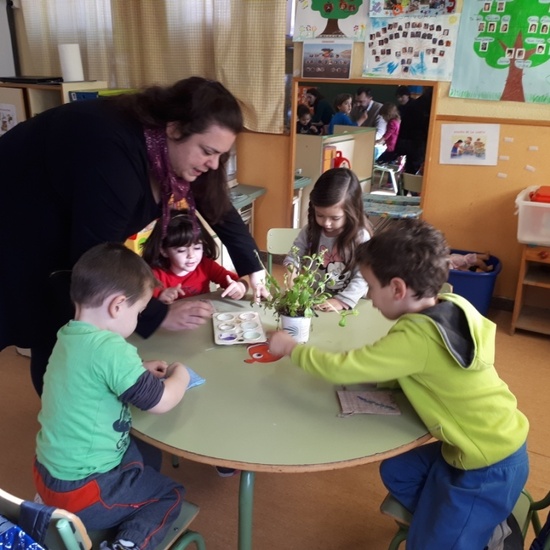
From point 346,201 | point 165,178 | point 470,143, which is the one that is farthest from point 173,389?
point 470,143

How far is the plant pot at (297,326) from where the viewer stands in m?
1.44

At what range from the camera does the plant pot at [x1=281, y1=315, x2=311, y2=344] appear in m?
1.44

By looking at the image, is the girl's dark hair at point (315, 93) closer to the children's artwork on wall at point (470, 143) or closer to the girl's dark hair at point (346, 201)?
the children's artwork on wall at point (470, 143)

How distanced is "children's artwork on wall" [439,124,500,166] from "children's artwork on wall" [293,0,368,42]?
771 mm

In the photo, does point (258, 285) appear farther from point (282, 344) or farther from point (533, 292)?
point (533, 292)

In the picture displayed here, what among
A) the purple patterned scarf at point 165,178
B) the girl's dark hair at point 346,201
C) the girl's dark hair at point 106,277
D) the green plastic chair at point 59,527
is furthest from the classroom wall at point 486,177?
the green plastic chair at point 59,527

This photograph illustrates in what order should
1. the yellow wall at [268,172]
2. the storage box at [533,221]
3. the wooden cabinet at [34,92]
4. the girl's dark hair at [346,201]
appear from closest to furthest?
the girl's dark hair at [346,201] → the storage box at [533,221] → the wooden cabinet at [34,92] → the yellow wall at [268,172]

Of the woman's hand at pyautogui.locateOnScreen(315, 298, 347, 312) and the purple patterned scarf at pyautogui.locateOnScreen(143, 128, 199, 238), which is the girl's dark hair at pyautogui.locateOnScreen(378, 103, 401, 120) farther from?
the purple patterned scarf at pyautogui.locateOnScreen(143, 128, 199, 238)

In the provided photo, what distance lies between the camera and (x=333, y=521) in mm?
1760

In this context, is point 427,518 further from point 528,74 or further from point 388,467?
point 528,74

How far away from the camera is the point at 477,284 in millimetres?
3047

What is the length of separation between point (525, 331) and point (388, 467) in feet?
6.94

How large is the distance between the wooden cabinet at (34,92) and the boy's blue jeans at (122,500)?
2564 mm

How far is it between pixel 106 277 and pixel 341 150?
268cm
